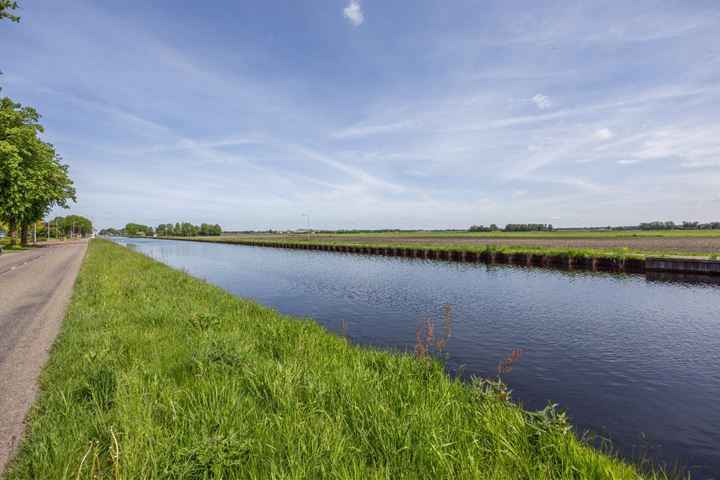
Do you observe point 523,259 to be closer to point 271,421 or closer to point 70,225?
point 271,421

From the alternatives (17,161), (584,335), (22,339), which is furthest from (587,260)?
(17,161)

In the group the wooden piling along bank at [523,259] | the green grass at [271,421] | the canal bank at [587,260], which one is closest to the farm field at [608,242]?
the canal bank at [587,260]

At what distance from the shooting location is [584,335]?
1326 cm

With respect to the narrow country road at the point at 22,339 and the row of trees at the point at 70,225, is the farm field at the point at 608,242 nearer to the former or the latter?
the narrow country road at the point at 22,339

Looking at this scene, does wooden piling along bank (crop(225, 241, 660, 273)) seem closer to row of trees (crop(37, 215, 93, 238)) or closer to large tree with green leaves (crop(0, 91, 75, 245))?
large tree with green leaves (crop(0, 91, 75, 245))

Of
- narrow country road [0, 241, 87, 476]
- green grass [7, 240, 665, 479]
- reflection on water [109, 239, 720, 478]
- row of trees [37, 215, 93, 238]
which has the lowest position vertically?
reflection on water [109, 239, 720, 478]

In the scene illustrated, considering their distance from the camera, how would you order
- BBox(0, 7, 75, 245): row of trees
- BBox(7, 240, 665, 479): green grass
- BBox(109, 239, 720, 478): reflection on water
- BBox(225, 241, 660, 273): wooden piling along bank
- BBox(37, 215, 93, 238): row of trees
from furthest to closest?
BBox(37, 215, 93, 238): row of trees → BBox(225, 241, 660, 273): wooden piling along bank → BBox(0, 7, 75, 245): row of trees → BBox(109, 239, 720, 478): reflection on water → BBox(7, 240, 665, 479): green grass

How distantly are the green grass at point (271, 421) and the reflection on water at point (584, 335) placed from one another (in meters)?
3.16

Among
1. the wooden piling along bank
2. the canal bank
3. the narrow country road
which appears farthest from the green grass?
the wooden piling along bank

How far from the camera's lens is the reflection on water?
7.37 metres

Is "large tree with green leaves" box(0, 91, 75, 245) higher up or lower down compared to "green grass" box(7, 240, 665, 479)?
higher up

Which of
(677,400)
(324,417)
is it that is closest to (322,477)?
(324,417)

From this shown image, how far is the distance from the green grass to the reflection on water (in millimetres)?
3161

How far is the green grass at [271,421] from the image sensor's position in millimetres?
3812
